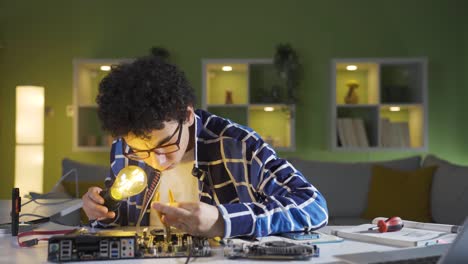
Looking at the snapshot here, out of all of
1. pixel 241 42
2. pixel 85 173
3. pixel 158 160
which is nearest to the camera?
pixel 158 160

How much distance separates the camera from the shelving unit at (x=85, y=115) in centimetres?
536

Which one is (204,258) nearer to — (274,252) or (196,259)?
(196,259)

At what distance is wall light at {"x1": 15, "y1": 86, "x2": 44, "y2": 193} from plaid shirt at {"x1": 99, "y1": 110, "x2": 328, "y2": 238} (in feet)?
10.8

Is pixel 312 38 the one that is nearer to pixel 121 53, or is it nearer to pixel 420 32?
pixel 420 32

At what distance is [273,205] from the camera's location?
1632mm

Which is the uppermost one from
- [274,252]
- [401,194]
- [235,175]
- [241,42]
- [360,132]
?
[241,42]

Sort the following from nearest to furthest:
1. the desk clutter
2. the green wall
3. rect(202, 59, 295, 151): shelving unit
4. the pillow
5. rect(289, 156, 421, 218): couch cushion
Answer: the desk clutter → the pillow → rect(289, 156, 421, 218): couch cushion → rect(202, 59, 295, 151): shelving unit → the green wall

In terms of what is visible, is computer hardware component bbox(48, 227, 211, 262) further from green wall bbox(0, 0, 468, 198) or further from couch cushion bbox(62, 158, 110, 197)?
green wall bbox(0, 0, 468, 198)

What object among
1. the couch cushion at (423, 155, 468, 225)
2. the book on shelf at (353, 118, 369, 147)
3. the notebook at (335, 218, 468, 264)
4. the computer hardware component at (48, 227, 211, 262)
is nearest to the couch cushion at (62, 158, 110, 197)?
the book on shelf at (353, 118, 369, 147)

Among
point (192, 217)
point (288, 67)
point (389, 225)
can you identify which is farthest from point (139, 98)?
point (288, 67)

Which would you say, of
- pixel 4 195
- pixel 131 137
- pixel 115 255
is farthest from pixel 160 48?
pixel 115 255

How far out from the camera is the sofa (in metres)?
4.40

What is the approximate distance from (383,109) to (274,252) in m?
4.33

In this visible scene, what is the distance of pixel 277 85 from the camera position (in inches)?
214
